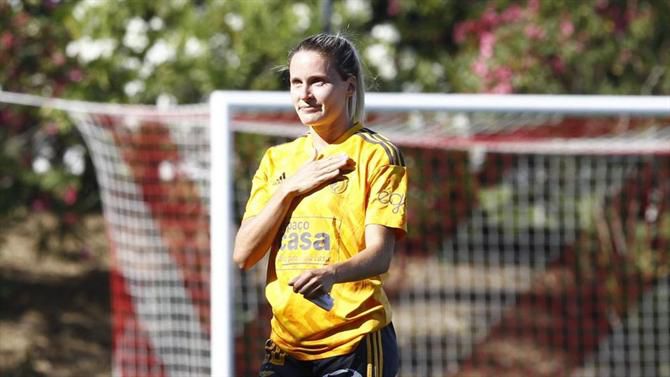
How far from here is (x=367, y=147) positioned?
3713 millimetres

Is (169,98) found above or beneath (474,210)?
above

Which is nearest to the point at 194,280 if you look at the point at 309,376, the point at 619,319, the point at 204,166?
the point at 204,166

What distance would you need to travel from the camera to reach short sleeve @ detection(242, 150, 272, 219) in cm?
378

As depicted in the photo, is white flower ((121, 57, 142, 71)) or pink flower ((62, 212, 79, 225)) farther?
pink flower ((62, 212, 79, 225))

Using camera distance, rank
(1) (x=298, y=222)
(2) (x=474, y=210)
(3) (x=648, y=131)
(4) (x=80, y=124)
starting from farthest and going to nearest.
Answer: (2) (x=474, y=210) < (3) (x=648, y=131) < (4) (x=80, y=124) < (1) (x=298, y=222)

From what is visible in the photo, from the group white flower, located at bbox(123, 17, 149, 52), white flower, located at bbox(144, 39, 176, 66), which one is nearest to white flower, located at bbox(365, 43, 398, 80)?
white flower, located at bbox(144, 39, 176, 66)

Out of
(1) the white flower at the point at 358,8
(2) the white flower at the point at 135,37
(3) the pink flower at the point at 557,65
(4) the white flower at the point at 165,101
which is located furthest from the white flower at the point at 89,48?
(3) the pink flower at the point at 557,65

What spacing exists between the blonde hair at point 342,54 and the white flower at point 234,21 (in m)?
5.82

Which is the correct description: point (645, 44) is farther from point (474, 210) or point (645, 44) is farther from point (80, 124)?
point (80, 124)

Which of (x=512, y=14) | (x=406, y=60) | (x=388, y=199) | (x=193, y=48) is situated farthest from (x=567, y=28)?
(x=388, y=199)

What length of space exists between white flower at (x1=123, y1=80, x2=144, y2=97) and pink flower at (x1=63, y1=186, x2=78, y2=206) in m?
0.80

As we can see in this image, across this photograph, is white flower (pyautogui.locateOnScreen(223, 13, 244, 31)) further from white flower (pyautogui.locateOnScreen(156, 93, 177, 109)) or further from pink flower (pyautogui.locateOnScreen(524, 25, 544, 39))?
pink flower (pyautogui.locateOnScreen(524, 25, 544, 39))

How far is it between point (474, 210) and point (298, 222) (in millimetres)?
6387

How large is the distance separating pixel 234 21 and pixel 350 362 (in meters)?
6.15
